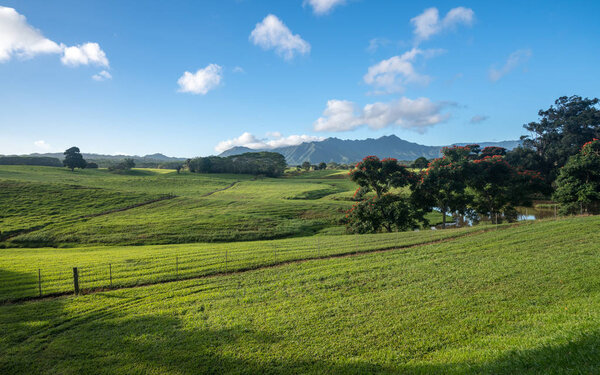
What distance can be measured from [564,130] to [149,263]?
102m

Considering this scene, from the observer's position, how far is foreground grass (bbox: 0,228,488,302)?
17500mm

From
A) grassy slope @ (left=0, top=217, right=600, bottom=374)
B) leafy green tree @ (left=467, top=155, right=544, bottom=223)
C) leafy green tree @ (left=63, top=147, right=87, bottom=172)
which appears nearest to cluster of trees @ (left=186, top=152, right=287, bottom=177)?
leafy green tree @ (left=63, top=147, right=87, bottom=172)

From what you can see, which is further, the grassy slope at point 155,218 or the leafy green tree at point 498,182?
the leafy green tree at point 498,182

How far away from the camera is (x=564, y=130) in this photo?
248 feet

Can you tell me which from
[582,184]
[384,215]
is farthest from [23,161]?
[582,184]

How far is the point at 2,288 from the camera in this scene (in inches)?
657

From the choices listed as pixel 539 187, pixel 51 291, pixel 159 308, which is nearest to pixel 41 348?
pixel 159 308

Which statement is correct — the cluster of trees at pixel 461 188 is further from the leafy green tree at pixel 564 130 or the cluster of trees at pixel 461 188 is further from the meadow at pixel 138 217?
the leafy green tree at pixel 564 130

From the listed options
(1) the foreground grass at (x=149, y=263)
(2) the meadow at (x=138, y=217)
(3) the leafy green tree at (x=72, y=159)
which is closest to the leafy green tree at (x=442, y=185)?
(1) the foreground grass at (x=149, y=263)

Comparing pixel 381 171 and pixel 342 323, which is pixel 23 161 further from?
pixel 342 323

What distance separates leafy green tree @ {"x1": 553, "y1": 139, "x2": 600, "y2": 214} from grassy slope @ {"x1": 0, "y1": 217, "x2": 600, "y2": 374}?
84.5 ft

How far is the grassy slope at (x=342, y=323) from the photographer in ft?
25.9

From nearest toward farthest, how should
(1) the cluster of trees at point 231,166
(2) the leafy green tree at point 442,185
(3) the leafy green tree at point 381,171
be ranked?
(2) the leafy green tree at point 442,185
(3) the leafy green tree at point 381,171
(1) the cluster of trees at point 231,166

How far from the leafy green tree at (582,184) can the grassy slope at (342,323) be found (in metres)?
25.7
